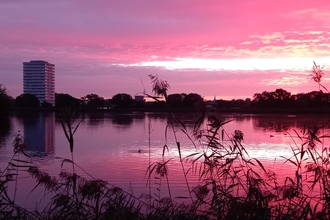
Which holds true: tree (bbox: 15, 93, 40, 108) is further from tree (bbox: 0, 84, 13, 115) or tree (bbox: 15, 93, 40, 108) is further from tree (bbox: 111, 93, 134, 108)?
tree (bbox: 0, 84, 13, 115)

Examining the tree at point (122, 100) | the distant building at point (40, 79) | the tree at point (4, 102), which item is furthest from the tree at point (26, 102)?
the tree at point (4, 102)

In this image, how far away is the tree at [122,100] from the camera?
8469cm

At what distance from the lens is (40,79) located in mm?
109062

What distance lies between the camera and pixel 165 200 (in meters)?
5.94

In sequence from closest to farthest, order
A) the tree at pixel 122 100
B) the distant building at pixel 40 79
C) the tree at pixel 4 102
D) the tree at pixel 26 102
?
the tree at pixel 4 102
the tree at pixel 122 100
the tree at pixel 26 102
the distant building at pixel 40 79

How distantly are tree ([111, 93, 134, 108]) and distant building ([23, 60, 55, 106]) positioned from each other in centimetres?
2714

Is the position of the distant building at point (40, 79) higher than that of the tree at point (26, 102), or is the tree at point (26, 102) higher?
the distant building at point (40, 79)

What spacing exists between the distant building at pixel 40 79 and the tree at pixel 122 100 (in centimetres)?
2714

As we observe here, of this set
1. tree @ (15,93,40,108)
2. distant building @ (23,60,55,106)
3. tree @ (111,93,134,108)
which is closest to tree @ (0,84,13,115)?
tree @ (111,93,134,108)

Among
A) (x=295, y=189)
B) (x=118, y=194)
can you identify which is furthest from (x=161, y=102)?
(x=295, y=189)

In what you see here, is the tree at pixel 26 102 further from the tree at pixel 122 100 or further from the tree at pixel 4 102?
the tree at pixel 4 102

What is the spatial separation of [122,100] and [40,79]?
32893 mm

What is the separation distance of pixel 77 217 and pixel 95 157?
13.0m

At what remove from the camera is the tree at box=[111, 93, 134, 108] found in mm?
84688
